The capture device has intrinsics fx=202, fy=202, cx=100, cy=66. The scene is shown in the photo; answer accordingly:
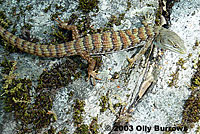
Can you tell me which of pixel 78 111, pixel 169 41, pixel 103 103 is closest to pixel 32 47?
pixel 78 111

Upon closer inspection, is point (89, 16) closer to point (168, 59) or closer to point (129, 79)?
point (129, 79)

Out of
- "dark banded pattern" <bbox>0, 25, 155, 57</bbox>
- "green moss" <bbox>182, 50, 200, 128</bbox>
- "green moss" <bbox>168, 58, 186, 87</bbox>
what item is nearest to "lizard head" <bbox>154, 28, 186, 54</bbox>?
"dark banded pattern" <bbox>0, 25, 155, 57</bbox>

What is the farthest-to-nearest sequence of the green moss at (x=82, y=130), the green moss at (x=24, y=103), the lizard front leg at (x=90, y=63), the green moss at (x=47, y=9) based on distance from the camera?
the green moss at (x=47, y=9) → the lizard front leg at (x=90, y=63) → the green moss at (x=82, y=130) → the green moss at (x=24, y=103)

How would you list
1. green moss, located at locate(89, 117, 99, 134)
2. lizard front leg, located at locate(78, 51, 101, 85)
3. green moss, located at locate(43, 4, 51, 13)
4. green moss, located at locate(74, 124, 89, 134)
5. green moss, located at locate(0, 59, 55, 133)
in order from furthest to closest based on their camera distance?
green moss, located at locate(43, 4, 51, 13) < lizard front leg, located at locate(78, 51, 101, 85) < green moss, located at locate(89, 117, 99, 134) < green moss, located at locate(74, 124, 89, 134) < green moss, located at locate(0, 59, 55, 133)

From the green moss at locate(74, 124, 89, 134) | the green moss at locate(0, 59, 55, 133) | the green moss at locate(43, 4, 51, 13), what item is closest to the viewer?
the green moss at locate(0, 59, 55, 133)

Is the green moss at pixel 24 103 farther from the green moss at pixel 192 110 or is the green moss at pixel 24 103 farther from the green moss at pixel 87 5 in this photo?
the green moss at pixel 192 110

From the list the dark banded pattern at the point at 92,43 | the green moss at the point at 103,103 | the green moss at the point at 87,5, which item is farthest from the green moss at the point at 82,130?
the green moss at the point at 87,5

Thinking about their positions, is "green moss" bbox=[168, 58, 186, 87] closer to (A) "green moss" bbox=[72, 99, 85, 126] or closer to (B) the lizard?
(B) the lizard
